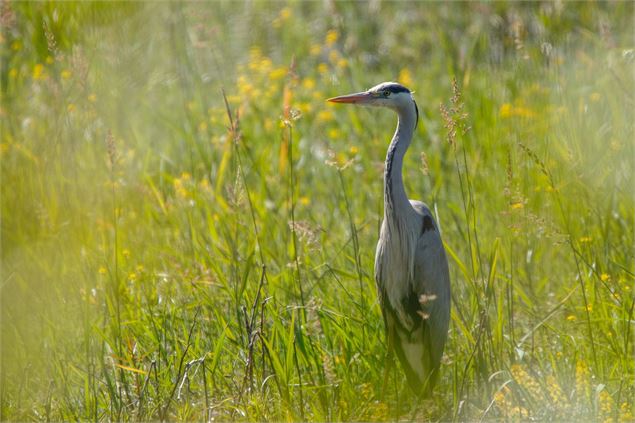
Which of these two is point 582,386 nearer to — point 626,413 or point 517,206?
point 626,413

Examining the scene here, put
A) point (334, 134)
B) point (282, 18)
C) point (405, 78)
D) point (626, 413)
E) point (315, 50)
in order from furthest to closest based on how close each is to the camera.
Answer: point (282, 18)
point (315, 50)
point (405, 78)
point (334, 134)
point (626, 413)

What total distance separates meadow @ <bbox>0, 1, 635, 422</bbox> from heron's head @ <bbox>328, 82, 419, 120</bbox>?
0.21 meters

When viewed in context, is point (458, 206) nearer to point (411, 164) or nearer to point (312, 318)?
point (411, 164)

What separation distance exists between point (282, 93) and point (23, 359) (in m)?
3.04

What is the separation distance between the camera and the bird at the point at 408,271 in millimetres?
3400

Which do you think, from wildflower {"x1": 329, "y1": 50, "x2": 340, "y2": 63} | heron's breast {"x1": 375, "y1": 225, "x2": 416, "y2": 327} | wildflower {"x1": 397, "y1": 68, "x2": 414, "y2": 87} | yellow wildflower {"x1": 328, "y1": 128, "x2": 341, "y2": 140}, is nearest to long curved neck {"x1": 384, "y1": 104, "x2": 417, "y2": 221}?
heron's breast {"x1": 375, "y1": 225, "x2": 416, "y2": 327}

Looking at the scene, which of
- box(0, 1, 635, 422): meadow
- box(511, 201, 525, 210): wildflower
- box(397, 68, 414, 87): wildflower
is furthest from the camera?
box(397, 68, 414, 87): wildflower

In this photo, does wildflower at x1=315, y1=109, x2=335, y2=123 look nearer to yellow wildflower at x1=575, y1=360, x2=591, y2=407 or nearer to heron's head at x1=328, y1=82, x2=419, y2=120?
heron's head at x1=328, y1=82, x2=419, y2=120

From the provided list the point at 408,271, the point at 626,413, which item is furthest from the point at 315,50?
the point at 626,413

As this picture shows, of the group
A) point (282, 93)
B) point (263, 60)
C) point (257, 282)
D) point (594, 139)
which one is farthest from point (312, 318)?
point (263, 60)

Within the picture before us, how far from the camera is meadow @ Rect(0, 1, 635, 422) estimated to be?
3158 mm

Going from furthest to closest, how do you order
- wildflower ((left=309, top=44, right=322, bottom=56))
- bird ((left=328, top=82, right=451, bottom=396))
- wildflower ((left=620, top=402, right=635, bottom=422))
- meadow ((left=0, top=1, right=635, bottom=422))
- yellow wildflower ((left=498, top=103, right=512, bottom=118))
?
wildflower ((left=309, top=44, right=322, bottom=56)) → yellow wildflower ((left=498, top=103, right=512, bottom=118)) → bird ((left=328, top=82, right=451, bottom=396)) → meadow ((left=0, top=1, right=635, bottom=422)) → wildflower ((left=620, top=402, right=635, bottom=422))

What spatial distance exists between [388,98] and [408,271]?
64 centimetres

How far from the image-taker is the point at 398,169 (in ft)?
10.9
